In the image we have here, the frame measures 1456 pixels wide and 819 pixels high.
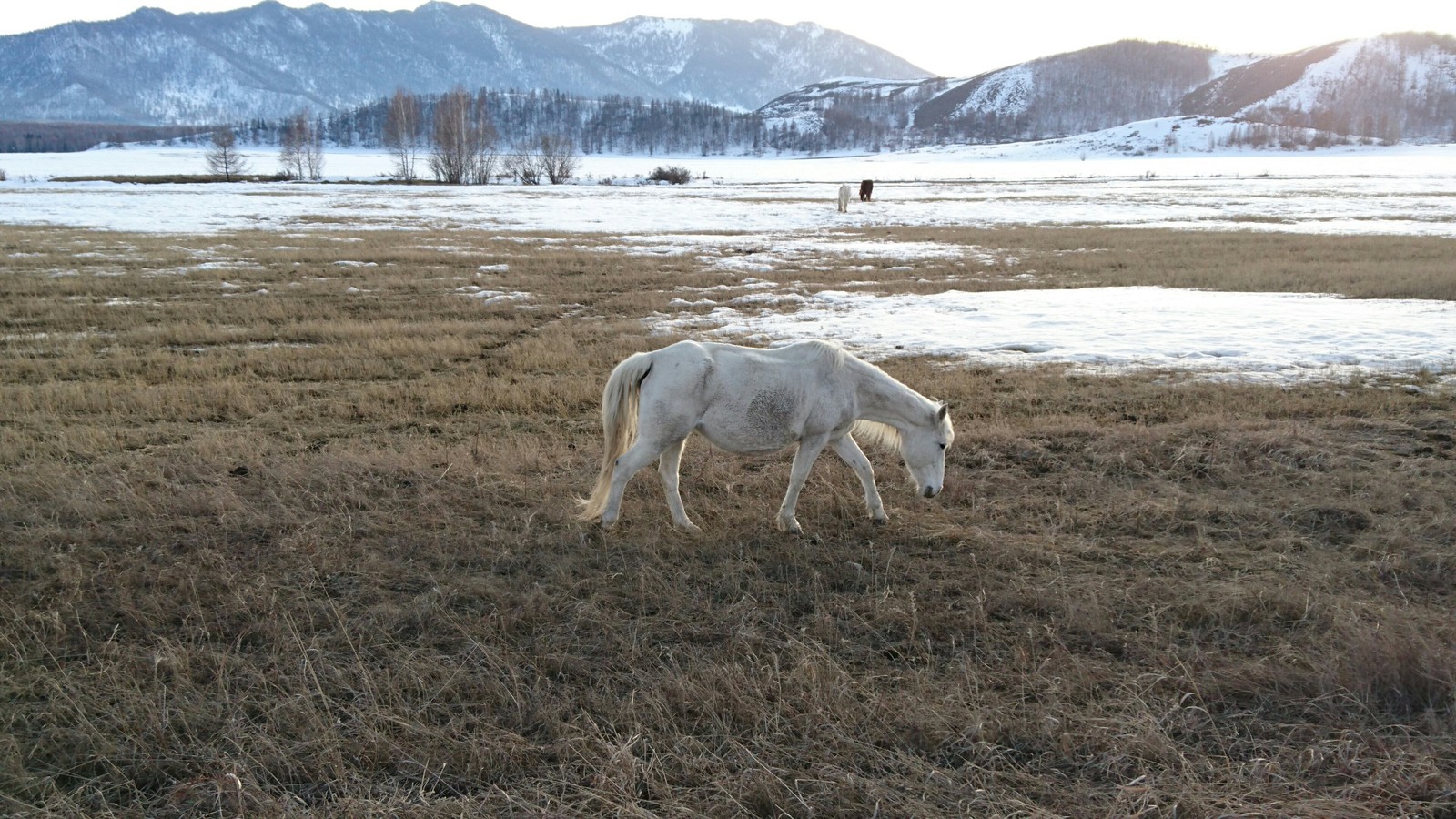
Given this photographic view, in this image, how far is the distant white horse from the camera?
646 centimetres

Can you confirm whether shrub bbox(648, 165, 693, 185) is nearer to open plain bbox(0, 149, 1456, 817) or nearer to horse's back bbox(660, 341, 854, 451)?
open plain bbox(0, 149, 1456, 817)

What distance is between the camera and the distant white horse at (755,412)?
646 cm

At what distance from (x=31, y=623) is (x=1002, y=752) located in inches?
216

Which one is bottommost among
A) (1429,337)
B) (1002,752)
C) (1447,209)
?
(1002,752)

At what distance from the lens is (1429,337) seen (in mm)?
13688

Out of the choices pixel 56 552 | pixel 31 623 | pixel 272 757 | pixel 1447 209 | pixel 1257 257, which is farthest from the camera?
pixel 1447 209

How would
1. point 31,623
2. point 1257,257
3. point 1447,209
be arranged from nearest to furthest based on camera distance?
point 31,623 < point 1257,257 < point 1447,209

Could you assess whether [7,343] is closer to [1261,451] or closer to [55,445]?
[55,445]

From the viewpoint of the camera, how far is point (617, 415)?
6.67 meters

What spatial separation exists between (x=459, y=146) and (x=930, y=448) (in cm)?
9636

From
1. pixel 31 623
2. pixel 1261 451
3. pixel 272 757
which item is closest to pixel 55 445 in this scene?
pixel 31 623

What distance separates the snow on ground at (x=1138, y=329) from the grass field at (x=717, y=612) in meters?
1.94

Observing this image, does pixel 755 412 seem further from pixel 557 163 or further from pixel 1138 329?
pixel 557 163

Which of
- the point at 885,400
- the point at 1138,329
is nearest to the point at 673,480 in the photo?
the point at 885,400
